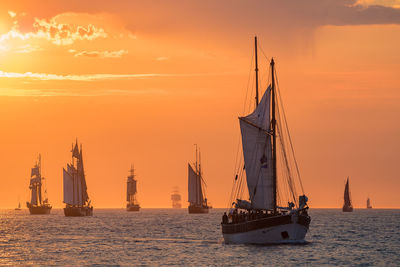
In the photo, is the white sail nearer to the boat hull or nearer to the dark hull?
the dark hull

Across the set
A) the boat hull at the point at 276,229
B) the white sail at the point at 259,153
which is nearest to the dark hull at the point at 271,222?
the boat hull at the point at 276,229

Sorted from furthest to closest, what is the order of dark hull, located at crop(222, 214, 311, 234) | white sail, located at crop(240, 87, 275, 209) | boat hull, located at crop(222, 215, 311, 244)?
white sail, located at crop(240, 87, 275, 209) < boat hull, located at crop(222, 215, 311, 244) < dark hull, located at crop(222, 214, 311, 234)

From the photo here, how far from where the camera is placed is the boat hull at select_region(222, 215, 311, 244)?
298 feet

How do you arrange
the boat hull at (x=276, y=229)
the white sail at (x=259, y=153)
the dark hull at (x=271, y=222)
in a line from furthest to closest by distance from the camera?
the white sail at (x=259, y=153), the boat hull at (x=276, y=229), the dark hull at (x=271, y=222)

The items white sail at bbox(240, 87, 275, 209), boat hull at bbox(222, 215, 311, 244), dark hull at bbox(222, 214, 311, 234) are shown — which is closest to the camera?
dark hull at bbox(222, 214, 311, 234)

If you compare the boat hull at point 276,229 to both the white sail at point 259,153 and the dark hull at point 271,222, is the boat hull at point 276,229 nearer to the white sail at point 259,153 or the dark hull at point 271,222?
the dark hull at point 271,222

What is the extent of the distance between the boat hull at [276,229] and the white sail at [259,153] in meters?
4.58

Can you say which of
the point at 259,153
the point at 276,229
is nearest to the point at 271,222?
the point at 276,229

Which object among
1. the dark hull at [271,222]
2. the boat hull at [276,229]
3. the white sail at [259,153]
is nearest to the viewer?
the dark hull at [271,222]

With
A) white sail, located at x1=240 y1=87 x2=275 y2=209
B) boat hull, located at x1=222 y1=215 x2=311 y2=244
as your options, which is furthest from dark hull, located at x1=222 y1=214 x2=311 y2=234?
white sail, located at x1=240 y1=87 x2=275 y2=209

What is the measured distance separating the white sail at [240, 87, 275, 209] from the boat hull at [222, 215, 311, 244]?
15.0ft

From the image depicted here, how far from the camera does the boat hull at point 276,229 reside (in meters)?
90.8

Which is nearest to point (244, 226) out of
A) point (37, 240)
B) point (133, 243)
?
point (133, 243)

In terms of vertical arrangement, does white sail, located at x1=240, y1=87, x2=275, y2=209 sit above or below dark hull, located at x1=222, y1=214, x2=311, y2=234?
above
